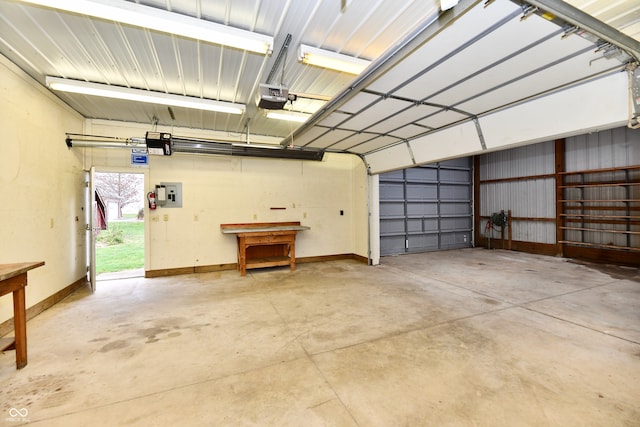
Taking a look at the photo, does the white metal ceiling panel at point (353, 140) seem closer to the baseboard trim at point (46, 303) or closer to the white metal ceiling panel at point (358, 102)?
the white metal ceiling panel at point (358, 102)

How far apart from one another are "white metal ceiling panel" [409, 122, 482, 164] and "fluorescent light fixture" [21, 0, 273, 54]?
317cm

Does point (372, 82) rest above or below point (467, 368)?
above

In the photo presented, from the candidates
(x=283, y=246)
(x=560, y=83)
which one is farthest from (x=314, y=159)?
(x=560, y=83)

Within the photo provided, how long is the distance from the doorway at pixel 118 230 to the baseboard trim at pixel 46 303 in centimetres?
63

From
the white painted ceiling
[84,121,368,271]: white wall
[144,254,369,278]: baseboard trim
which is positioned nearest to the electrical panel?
[84,121,368,271]: white wall

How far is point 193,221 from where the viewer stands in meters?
5.75

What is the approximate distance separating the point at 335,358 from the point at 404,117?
3.40 metres

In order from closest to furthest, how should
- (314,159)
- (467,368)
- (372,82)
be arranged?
(467,368), (372,82), (314,159)

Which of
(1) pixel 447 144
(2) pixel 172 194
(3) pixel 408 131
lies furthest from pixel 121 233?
(1) pixel 447 144

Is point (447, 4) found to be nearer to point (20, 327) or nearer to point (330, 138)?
point (330, 138)

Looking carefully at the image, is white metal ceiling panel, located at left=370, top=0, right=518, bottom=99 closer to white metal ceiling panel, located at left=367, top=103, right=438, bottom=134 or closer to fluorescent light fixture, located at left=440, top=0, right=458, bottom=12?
fluorescent light fixture, located at left=440, top=0, right=458, bottom=12

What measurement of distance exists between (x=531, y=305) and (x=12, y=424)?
17.7ft

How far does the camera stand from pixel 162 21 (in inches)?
91.3

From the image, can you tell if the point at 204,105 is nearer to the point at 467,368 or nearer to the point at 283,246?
the point at 283,246
